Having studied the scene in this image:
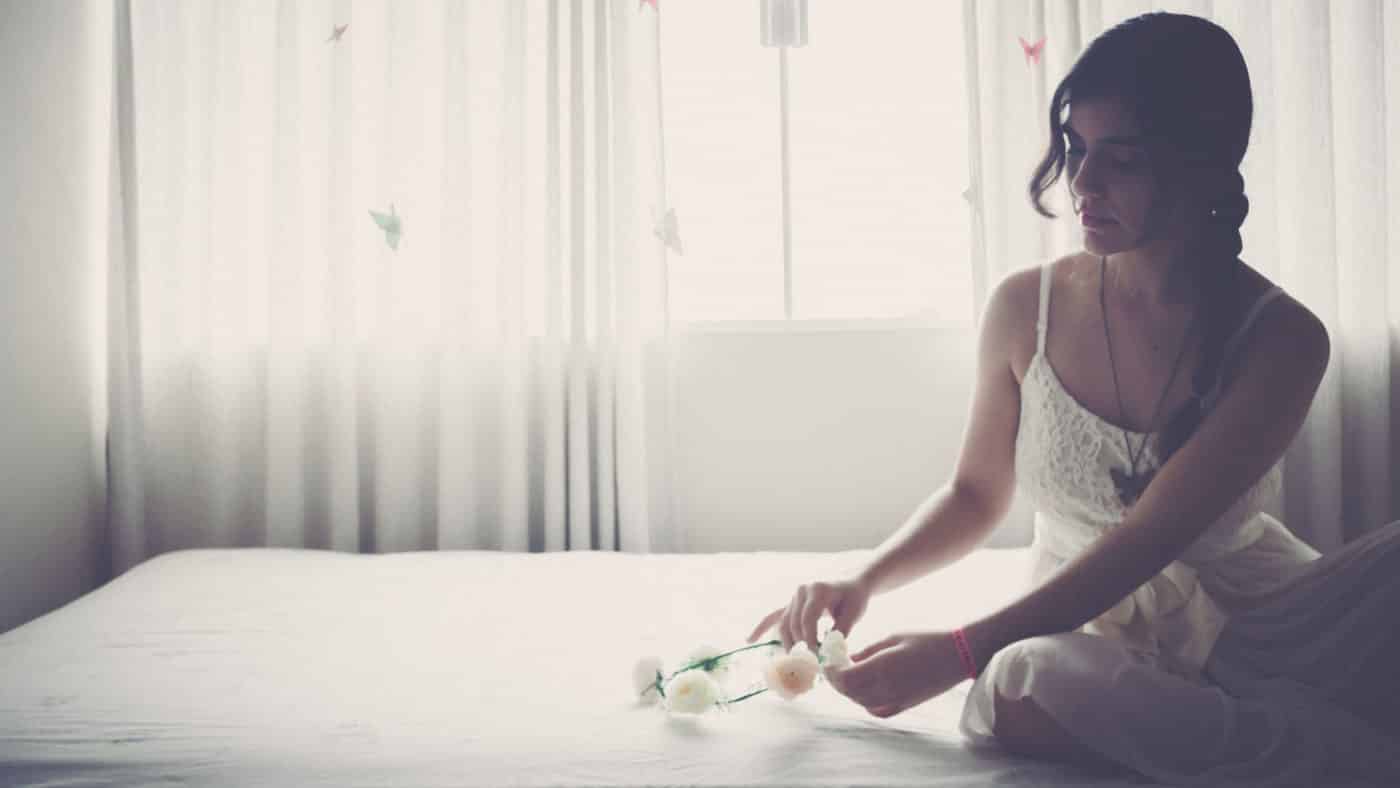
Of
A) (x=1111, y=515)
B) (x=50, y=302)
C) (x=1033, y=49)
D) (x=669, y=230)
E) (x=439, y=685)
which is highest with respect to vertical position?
(x=1033, y=49)

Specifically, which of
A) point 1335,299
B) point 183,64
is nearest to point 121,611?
point 183,64

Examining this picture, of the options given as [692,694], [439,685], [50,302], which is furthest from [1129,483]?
[50,302]

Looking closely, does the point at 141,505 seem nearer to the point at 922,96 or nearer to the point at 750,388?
the point at 750,388

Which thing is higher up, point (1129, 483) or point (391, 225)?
point (391, 225)

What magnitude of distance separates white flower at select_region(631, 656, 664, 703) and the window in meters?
1.48

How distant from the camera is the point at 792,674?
103 cm

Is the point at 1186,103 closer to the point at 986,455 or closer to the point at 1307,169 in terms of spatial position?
the point at 986,455

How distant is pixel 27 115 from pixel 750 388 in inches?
63.5

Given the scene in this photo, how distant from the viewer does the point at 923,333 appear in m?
2.41

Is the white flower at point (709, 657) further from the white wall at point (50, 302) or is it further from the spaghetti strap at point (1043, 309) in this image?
the white wall at point (50, 302)

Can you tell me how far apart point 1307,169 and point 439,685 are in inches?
87.6

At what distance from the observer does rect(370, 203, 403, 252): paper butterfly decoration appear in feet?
7.46

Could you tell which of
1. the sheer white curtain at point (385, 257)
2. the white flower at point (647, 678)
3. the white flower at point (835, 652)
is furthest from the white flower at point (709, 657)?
the sheer white curtain at point (385, 257)

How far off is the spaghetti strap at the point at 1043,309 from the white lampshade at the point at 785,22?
4.23ft
